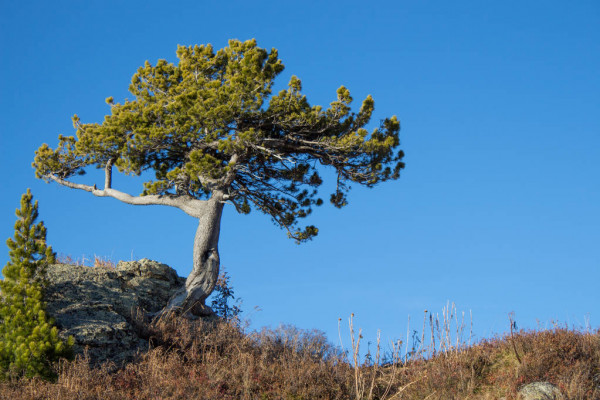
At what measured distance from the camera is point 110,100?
17.6 meters

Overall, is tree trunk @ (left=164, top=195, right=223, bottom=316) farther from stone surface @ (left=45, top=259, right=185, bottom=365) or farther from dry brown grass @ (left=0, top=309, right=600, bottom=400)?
dry brown grass @ (left=0, top=309, right=600, bottom=400)

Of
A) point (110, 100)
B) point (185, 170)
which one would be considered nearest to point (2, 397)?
point (185, 170)

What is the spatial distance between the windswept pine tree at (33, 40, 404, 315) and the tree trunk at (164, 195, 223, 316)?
28 millimetres

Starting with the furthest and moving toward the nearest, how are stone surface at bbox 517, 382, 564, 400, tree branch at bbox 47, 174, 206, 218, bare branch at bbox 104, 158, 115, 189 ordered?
bare branch at bbox 104, 158, 115, 189, tree branch at bbox 47, 174, 206, 218, stone surface at bbox 517, 382, 564, 400

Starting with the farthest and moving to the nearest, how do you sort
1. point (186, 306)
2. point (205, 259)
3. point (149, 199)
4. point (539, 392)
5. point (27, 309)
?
point (149, 199), point (205, 259), point (186, 306), point (27, 309), point (539, 392)

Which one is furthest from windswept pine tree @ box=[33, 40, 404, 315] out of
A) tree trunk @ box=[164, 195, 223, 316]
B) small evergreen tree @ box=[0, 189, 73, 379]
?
small evergreen tree @ box=[0, 189, 73, 379]

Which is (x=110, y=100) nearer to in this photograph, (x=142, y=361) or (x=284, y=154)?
(x=284, y=154)

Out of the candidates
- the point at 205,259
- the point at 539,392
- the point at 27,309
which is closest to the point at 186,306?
the point at 205,259

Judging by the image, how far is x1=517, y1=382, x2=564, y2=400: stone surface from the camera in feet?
29.8

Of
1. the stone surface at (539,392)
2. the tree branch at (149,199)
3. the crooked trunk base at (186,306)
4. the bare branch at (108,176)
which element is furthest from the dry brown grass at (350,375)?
the bare branch at (108,176)

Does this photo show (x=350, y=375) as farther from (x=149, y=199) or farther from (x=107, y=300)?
(x=149, y=199)

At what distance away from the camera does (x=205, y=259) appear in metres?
15.7

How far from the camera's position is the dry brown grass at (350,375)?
372 inches

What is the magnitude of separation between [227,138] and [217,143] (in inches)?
37.9
